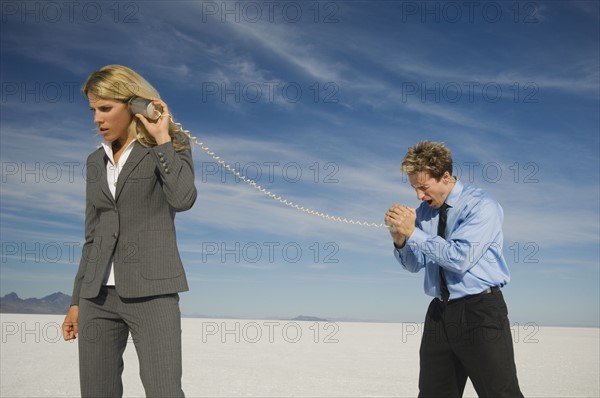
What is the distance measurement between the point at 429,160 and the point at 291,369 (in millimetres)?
8087

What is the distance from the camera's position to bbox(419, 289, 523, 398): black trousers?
3.26m

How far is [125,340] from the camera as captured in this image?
8.48 feet

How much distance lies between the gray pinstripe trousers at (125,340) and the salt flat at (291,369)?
5.85 m

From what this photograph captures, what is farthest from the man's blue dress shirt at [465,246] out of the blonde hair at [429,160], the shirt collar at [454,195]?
the blonde hair at [429,160]

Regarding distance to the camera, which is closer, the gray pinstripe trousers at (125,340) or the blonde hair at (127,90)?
the gray pinstripe trousers at (125,340)

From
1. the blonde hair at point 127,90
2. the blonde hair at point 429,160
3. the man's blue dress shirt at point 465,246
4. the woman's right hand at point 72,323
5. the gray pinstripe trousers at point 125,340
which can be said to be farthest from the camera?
the blonde hair at point 429,160

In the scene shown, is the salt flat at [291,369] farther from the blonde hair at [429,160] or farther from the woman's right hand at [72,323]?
the woman's right hand at [72,323]

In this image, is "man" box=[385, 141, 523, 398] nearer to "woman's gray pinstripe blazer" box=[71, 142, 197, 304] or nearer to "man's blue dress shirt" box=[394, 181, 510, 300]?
"man's blue dress shirt" box=[394, 181, 510, 300]

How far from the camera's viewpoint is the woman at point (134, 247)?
238cm

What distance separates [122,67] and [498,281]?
2262 mm

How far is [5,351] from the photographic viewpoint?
13250mm

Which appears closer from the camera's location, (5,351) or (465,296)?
(465,296)

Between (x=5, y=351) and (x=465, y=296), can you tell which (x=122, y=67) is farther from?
(x=5, y=351)

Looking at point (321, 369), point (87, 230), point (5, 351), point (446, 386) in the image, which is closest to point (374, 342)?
point (321, 369)
